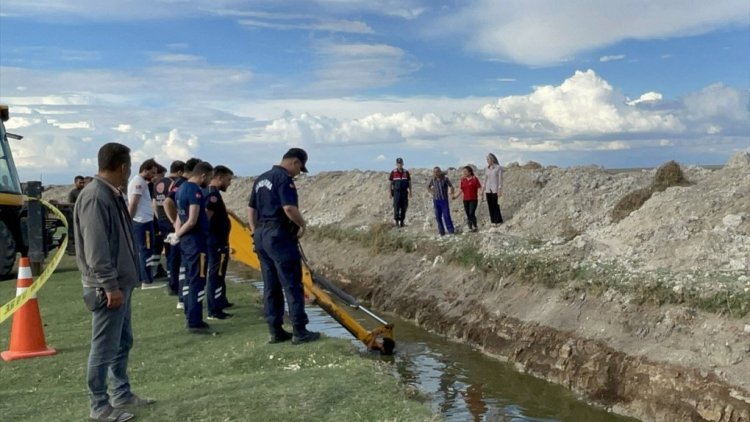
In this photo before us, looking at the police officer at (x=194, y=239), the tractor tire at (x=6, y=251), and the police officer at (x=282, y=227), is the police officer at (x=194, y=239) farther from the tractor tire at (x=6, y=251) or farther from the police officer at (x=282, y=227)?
the tractor tire at (x=6, y=251)

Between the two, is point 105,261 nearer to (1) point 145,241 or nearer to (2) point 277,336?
(2) point 277,336

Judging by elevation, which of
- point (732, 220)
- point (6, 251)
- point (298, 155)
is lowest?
point (6, 251)

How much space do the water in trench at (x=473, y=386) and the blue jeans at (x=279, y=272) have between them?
1343 mm

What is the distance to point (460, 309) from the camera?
1257 centimetres

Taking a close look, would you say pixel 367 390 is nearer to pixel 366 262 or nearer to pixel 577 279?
pixel 577 279

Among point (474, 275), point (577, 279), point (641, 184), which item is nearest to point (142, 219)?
point (474, 275)

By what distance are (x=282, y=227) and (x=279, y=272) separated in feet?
1.66

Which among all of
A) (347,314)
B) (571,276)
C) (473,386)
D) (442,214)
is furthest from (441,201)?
(473,386)

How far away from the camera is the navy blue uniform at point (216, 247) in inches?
383

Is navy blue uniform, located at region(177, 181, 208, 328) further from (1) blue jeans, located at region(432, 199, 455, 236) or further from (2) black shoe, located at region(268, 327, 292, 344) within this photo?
(1) blue jeans, located at region(432, 199, 455, 236)

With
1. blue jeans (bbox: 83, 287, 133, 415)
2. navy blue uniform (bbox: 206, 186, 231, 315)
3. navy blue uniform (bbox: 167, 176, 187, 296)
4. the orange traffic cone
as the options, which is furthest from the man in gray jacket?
navy blue uniform (bbox: 167, 176, 187, 296)

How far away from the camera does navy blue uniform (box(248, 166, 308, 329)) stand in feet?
26.7

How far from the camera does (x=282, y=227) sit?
821cm

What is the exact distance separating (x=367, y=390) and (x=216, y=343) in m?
2.85
